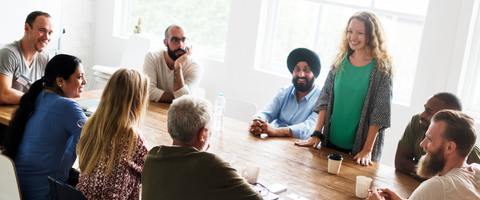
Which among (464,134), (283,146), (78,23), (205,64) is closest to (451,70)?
(283,146)

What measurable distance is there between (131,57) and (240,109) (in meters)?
2.18

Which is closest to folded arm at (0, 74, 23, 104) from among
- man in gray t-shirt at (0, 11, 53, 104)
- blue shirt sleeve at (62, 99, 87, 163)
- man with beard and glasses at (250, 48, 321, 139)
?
man in gray t-shirt at (0, 11, 53, 104)

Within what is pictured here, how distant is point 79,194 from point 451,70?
3085 millimetres

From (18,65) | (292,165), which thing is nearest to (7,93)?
(18,65)

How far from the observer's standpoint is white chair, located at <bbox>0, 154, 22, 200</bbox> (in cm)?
173

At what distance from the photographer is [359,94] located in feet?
8.18

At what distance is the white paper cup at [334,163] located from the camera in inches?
82.0

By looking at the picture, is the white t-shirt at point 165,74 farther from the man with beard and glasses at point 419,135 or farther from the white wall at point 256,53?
the man with beard and glasses at point 419,135

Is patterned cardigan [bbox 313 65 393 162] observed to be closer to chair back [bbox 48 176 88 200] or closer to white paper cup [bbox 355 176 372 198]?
white paper cup [bbox 355 176 372 198]

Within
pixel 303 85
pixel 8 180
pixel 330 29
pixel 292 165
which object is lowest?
pixel 8 180

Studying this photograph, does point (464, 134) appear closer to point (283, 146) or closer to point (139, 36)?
point (283, 146)

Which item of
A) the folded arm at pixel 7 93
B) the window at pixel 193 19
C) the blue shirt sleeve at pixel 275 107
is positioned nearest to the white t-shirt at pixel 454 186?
the blue shirt sleeve at pixel 275 107

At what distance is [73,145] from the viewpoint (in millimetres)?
2096

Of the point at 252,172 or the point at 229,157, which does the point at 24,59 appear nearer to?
the point at 229,157
